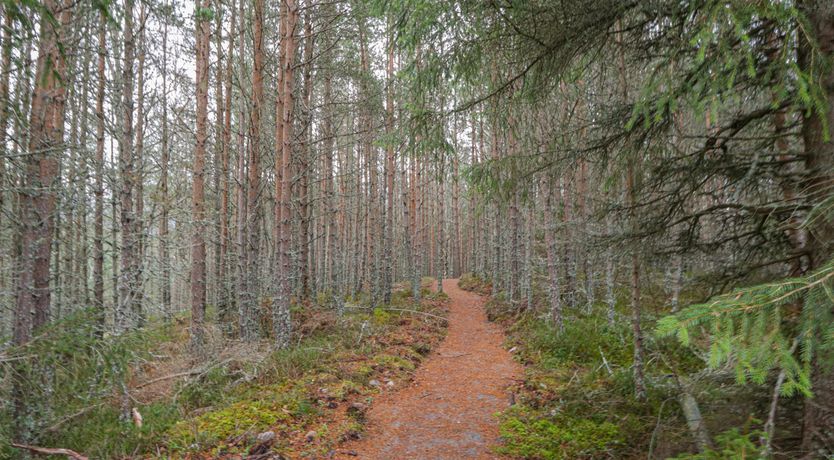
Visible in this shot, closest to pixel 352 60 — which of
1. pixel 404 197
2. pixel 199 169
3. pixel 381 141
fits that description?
pixel 404 197

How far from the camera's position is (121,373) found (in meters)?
4.33

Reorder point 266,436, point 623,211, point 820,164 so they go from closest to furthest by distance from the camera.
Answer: point 820,164, point 623,211, point 266,436

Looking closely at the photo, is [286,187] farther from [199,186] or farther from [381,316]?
[381,316]

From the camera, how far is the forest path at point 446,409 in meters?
4.89

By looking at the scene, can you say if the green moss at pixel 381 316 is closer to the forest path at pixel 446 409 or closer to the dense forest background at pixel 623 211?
the forest path at pixel 446 409

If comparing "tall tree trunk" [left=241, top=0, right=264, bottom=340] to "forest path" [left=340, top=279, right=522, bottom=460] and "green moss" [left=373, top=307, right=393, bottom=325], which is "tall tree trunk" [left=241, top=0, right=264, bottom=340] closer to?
"green moss" [left=373, top=307, right=393, bottom=325]

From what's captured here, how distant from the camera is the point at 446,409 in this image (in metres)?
6.07

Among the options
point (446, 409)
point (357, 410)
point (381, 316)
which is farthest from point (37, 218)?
point (381, 316)

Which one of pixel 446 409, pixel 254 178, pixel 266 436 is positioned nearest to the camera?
pixel 266 436

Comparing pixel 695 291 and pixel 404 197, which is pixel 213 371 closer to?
pixel 695 291

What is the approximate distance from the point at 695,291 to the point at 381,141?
177 inches

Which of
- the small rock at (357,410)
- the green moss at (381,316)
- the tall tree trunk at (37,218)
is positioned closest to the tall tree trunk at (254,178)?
the green moss at (381,316)

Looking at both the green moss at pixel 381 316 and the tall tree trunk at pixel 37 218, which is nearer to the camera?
the tall tree trunk at pixel 37 218

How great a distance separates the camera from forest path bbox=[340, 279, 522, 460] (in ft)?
16.0
